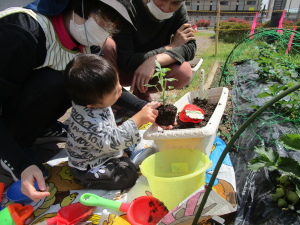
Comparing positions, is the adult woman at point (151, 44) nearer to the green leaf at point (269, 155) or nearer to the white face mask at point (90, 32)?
the white face mask at point (90, 32)

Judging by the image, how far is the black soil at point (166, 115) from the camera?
125cm

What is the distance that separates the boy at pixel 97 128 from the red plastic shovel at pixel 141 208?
0.64 ft

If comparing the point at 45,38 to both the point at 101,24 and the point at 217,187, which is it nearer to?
the point at 101,24

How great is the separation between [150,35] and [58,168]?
133 cm

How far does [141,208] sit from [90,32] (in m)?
1.03

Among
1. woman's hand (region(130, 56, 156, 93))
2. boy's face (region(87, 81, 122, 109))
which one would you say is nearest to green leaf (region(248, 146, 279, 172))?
boy's face (region(87, 81, 122, 109))

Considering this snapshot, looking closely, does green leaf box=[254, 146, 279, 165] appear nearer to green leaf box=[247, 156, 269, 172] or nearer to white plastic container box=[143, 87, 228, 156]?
green leaf box=[247, 156, 269, 172]

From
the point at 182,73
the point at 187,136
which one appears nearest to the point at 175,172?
the point at 187,136

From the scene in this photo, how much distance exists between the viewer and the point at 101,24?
3.97ft

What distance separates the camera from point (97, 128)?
43.9 inches

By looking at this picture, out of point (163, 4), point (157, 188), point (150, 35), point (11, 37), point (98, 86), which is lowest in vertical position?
point (157, 188)

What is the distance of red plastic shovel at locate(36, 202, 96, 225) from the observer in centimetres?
99

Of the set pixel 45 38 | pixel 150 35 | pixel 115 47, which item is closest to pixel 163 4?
pixel 150 35

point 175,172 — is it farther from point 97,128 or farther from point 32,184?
point 32,184
